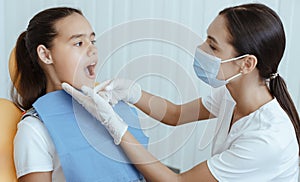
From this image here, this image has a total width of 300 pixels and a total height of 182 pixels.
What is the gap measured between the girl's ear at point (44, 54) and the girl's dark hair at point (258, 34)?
1.87 feet

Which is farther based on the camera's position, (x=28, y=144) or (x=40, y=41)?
(x=40, y=41)

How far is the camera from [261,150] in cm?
141

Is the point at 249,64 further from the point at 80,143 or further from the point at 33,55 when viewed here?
the point at 33,55

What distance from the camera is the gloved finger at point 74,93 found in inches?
56.6

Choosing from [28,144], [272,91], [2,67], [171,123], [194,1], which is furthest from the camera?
[2,67]

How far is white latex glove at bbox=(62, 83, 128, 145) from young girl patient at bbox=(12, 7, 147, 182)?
8 cm

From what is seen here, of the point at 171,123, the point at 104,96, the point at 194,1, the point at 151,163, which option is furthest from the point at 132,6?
the point at 151,163

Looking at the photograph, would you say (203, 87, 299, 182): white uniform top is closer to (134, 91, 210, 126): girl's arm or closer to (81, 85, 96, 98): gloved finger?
(134, 91, 210, 126): girl's arm

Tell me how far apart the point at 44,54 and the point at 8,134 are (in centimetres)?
27

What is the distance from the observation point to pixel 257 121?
58.7 inches

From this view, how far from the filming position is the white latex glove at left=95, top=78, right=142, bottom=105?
1.50 metres

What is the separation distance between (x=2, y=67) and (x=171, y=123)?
0.97 m

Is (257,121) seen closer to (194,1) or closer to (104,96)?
(104,96)

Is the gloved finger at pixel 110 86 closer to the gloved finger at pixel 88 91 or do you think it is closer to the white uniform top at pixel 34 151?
the gloved finger at pixel 88 91
